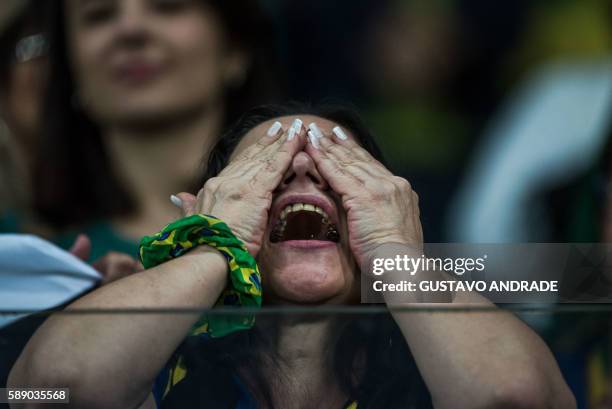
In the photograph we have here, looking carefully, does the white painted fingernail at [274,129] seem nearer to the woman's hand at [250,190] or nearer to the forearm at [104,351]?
the woman's hand at [250,190]

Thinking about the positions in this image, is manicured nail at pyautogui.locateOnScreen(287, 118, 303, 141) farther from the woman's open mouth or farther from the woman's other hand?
the woman's other hand

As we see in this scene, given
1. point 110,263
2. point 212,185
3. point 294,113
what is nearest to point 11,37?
point 110,263

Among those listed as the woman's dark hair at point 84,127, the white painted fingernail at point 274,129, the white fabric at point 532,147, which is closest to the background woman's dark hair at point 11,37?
the woman's dark hair at point 84,127

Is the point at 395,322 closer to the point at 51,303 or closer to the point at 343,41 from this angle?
the point at 51,303

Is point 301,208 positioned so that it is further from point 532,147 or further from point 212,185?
point 532,147

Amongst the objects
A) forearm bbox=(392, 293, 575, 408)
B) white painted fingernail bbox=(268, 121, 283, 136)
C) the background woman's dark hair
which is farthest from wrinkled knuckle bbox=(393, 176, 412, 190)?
the background woman's dark hair

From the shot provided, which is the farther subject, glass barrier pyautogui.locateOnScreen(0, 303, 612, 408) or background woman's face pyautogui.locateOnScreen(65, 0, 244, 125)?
background woman's face pyautogui.locateOnScreen(65, 0, 244, 125)

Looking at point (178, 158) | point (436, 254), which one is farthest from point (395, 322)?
point (178, 158)

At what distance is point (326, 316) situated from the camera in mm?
1382

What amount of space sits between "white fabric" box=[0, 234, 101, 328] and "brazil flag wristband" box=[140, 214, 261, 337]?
16.3 inches

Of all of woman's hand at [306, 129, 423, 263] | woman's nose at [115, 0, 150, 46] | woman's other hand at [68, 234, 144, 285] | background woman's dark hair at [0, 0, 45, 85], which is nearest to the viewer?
woman's hand at [306, 129, 423, 263]

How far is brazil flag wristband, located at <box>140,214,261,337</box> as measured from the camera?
5.76 feet

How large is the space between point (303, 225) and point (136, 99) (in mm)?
1291

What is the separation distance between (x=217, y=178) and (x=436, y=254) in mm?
400
